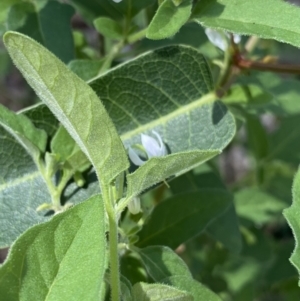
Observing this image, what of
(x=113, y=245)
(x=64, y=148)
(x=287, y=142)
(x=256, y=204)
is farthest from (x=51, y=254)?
(x=287, y=142)

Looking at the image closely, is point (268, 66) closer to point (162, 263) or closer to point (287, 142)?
point (162, 263)

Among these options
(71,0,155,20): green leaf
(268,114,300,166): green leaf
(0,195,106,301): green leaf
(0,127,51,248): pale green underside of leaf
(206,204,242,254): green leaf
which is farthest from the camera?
(268,114,300,166): green leaf

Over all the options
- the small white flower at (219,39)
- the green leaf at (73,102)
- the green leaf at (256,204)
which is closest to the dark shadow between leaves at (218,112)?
the small white flower at (219,39)

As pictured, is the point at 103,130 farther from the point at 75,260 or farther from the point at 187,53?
the point at 187,53

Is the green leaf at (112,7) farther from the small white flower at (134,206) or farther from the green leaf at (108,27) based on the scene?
the small white flower at (134,206)

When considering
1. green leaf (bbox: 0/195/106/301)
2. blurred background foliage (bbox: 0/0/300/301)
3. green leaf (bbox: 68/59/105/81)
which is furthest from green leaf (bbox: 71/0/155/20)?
green leaf (bbox: 0/195/106/301)

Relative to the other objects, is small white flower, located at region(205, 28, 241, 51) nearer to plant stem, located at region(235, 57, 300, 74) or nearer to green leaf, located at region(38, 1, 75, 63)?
plant stem, located at region(235, 57, 300, 74)

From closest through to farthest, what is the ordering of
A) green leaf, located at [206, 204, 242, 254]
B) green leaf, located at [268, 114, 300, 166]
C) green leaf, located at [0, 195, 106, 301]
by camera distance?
green leaf, located at [0, 195, 106, 301] < green leaf, located at [206, 204, 242, 254] < green leaf, located at [268, 114, 300, 166]
